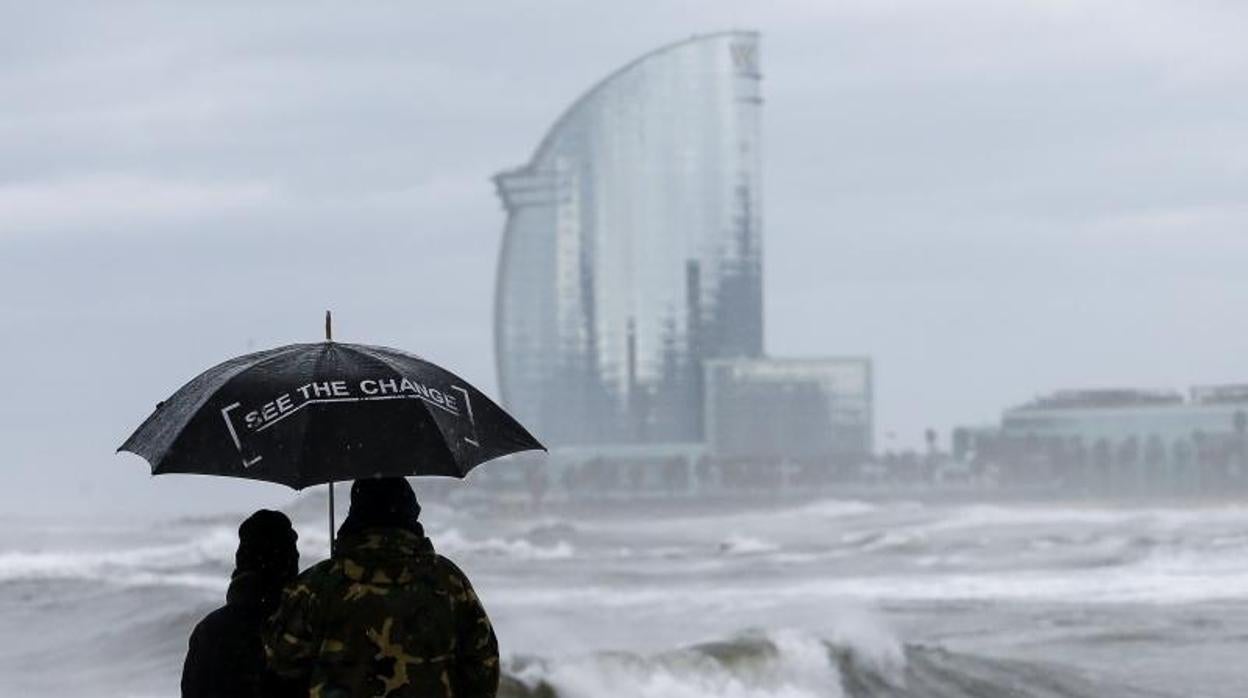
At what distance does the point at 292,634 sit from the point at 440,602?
29 cm

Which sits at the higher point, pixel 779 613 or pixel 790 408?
pixel 790 408

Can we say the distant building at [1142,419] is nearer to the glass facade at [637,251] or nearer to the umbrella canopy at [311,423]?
the glass facade at [637,251]

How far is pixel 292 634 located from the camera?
13.8ft

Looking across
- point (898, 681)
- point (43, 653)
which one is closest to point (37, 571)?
point (43, 653)

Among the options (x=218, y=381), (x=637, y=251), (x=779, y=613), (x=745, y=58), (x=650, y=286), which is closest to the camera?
(x=218, y=381)

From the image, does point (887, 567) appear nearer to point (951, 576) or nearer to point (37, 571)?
point (951, 576)

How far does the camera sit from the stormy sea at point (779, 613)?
1708 centimetres

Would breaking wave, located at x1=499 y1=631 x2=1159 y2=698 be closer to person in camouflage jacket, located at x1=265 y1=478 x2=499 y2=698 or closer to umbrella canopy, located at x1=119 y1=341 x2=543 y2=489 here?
umbrella canopy, located at x1=119 y1=341 x2=543 y2=489

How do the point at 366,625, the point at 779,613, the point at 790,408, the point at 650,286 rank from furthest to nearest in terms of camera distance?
the point at 790,408, the point at 650,286, the point at 779,613, the point at 366,625

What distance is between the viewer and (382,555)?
421 cm

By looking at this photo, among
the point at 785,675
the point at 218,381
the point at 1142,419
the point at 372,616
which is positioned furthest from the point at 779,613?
the point at 1142,419

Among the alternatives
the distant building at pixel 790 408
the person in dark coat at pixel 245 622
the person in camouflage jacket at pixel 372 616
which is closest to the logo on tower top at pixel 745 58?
the distant building at pixel 790 408

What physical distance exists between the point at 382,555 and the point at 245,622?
0.43 meters

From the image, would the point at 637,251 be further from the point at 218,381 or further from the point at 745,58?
the point at 218,381
